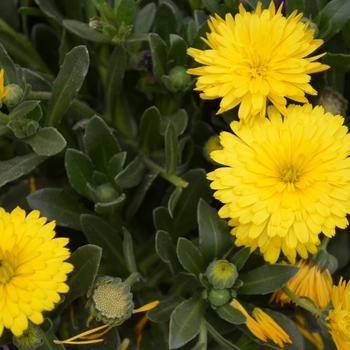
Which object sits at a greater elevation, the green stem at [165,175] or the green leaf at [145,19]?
the green leaf at [145,19]

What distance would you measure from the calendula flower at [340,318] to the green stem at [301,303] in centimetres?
2

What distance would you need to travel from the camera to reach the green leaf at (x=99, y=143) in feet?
2.75

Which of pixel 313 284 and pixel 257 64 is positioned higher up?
pixel 257 64

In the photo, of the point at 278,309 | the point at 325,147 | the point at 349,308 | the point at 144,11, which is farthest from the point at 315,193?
the point at 144,11

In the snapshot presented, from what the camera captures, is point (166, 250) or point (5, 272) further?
point (166, 250)

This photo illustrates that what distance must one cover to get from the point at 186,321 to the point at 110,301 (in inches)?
4.6

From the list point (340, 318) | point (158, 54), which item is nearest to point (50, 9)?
point (158, 54)

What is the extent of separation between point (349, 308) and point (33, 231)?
43 cm

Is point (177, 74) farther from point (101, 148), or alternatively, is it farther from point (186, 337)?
point (186, 337)

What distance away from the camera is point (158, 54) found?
2.77ft

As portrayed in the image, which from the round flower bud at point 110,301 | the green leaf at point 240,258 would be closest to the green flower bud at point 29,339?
the round flower bud at point 110,301

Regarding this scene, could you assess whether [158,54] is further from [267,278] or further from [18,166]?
[267,278]

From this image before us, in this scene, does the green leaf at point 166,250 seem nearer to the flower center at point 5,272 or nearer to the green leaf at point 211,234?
the green leaf at point 211,234

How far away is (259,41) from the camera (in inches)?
28.4
